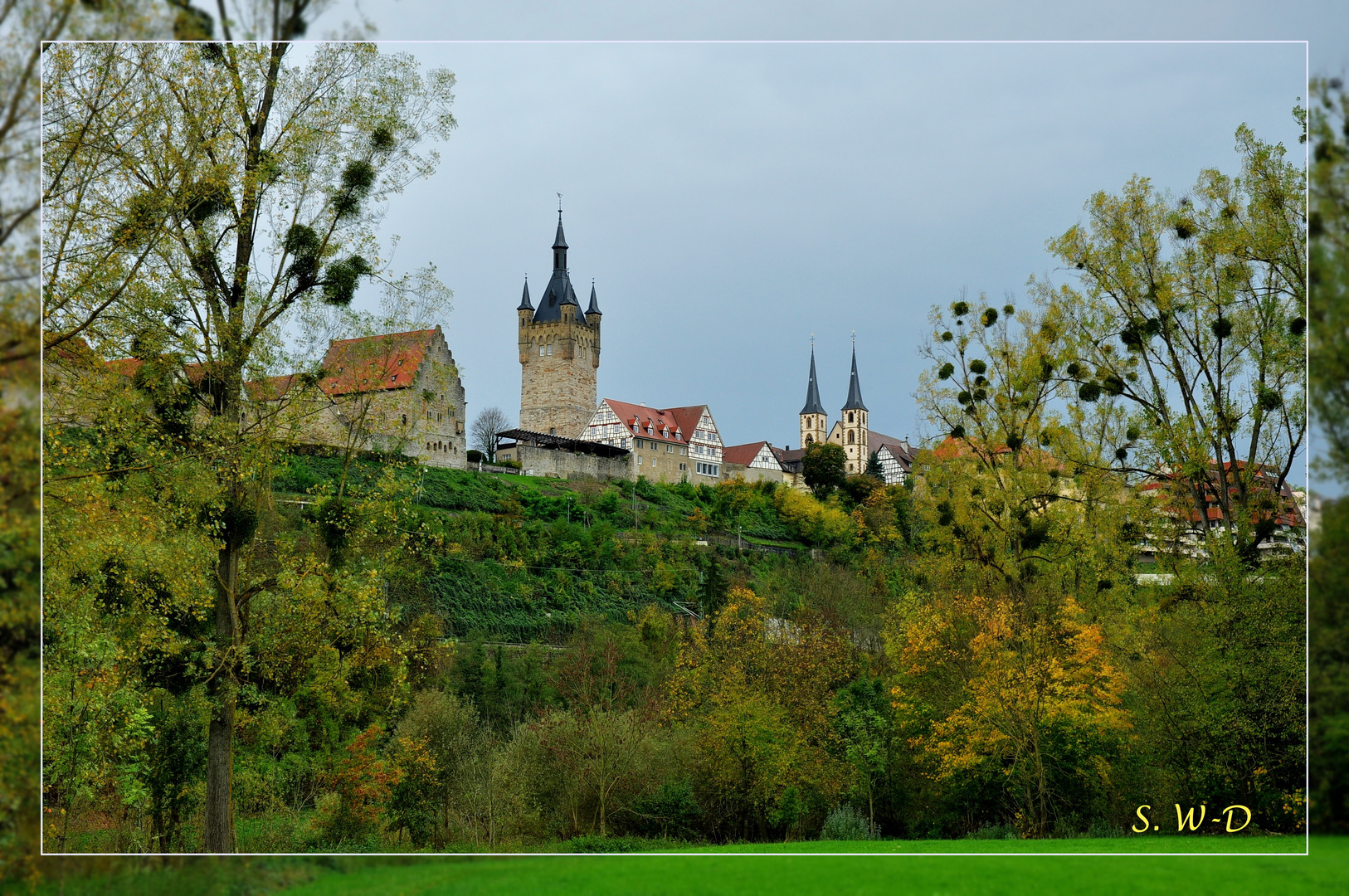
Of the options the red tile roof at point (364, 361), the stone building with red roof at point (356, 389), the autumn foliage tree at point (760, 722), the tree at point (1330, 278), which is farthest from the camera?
the autumn foliage tree at point (760, 722)

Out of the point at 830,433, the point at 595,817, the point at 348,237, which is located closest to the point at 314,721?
the point at 595,817

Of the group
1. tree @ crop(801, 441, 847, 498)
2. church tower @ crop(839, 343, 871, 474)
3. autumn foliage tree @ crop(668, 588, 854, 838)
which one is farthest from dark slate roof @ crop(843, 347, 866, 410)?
autumn foliage tree @ crop(668, 588, 854, 838)

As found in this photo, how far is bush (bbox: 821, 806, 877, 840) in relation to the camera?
13.1 metres

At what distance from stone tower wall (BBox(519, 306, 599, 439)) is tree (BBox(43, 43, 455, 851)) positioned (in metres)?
39.9

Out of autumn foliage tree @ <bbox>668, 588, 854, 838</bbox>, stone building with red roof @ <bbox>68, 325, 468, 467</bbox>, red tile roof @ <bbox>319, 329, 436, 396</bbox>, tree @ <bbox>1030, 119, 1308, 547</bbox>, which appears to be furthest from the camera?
autumn foliage tree @ <bbox>668, 588, 854, 838</bbox>

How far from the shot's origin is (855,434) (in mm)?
60844

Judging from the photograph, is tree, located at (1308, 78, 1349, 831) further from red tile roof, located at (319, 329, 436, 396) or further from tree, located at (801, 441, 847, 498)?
tree, located at (801, 441, 847, 498)

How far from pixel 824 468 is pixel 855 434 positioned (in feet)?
37.9

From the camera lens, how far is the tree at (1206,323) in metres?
9.70

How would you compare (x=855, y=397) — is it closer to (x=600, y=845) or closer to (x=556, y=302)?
(x=556, y=302)

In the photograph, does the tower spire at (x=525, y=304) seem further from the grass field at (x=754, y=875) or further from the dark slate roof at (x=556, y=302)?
the grass field at (x=754, y=875)

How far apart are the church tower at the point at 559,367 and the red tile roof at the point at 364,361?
37931 mm

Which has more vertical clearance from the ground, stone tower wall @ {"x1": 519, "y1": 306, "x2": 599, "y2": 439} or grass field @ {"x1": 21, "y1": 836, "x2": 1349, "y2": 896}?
stone tower wall @ {"x1": 519, "y1": 306, "x2": 599, "y2": 439}

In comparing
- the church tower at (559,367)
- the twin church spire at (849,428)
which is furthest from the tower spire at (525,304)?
the twin church spire at (849,428)
